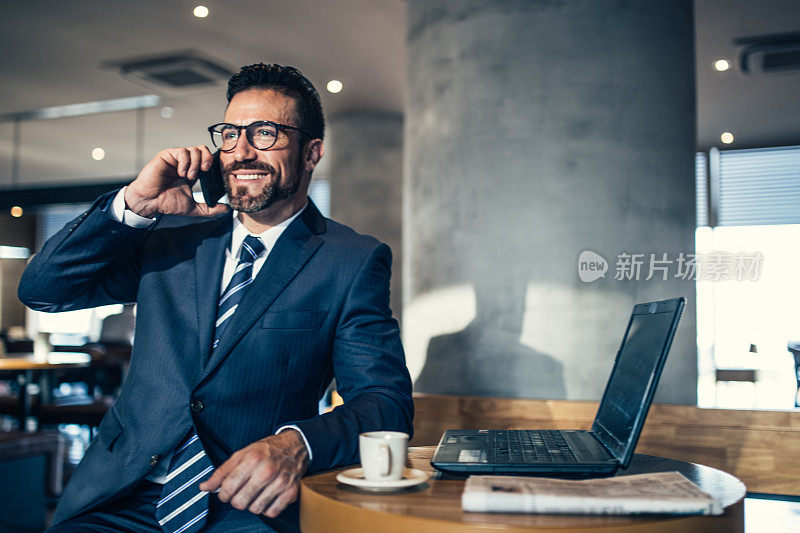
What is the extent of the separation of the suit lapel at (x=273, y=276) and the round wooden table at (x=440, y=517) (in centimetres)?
41

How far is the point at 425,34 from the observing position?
148 inches

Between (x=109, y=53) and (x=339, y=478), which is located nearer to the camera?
(x=339, y=478)

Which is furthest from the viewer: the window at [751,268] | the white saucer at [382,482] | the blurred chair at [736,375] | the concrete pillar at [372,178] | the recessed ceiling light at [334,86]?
the window at [751,268]

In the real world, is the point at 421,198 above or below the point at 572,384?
above

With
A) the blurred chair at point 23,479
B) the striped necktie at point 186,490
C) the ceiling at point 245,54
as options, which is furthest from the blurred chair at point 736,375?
the striped necktie at point 186,490

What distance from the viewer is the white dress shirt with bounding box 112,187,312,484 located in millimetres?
1467

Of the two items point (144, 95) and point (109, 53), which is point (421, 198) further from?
point (144, 95)

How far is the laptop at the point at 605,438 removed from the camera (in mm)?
1079

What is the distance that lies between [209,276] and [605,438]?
93 centimetres

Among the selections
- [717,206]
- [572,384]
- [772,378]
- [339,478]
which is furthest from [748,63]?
[339,478]

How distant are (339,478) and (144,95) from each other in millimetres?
7315

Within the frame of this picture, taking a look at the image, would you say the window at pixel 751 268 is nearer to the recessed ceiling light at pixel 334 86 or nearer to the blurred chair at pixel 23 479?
the recessed ceiling light at pixel 334 86

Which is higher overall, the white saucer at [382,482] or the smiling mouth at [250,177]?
the smiling mouth at [250,177]

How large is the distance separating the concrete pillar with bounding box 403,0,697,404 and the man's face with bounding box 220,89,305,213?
1.81 metres
